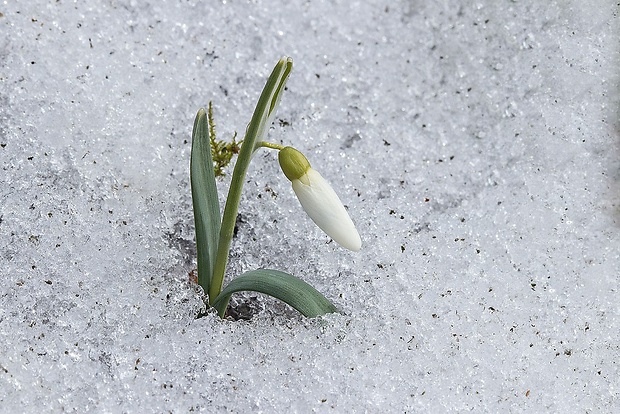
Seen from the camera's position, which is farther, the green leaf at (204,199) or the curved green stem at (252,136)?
the green leaf at (204,199)

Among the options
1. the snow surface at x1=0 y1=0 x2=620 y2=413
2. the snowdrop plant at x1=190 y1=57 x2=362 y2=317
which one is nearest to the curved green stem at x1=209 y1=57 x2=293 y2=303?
the snowdrop plant at x1=190 y1=57 x2=362 y2=317

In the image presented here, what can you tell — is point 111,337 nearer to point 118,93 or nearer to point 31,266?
point 31,266

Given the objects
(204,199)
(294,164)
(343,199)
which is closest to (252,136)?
(294,164)

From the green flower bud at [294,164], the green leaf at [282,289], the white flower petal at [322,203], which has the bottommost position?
the green leaf at [282,289]

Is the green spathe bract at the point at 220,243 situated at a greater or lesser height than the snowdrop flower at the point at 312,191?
lesser

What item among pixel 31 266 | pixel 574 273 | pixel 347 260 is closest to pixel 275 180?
pixel 347 260

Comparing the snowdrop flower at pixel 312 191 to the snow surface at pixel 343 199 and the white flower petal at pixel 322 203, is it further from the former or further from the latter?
the snow surface at pixel 343 199

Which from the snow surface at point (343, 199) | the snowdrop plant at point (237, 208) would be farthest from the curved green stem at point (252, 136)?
the snow surface at point (343, 199)
